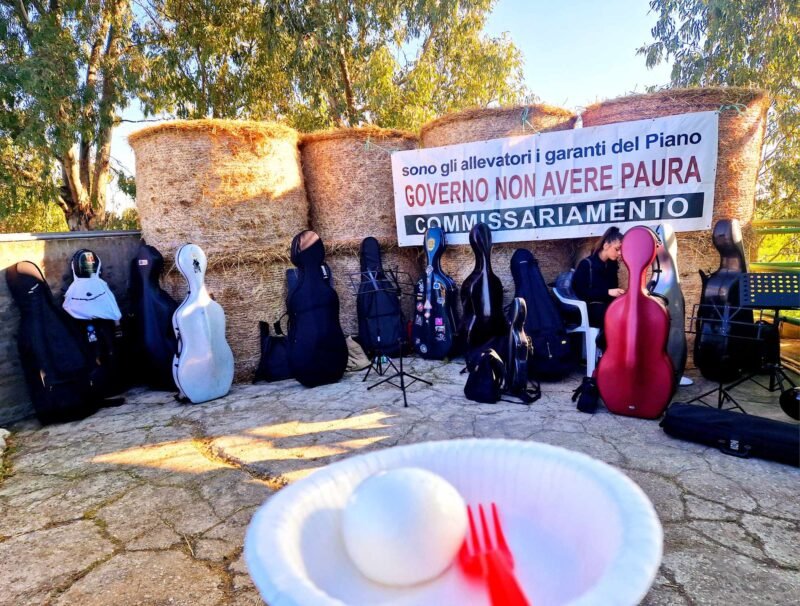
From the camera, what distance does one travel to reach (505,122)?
4.48 meters

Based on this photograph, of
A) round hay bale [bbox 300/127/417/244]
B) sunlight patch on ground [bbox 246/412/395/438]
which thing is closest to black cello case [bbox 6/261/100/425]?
sunlight patch on ground [bbox 246/412/395/438]

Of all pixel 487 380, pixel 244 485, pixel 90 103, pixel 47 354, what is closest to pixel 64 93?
pixel 90 103

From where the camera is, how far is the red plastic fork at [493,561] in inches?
24.6

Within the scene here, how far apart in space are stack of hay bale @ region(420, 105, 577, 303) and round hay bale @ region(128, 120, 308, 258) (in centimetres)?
175

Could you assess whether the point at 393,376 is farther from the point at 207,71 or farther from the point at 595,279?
the point at 207,71

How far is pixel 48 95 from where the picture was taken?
20.1 ft

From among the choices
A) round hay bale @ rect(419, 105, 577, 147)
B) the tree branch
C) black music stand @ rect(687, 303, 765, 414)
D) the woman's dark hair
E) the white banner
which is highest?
the tree branch

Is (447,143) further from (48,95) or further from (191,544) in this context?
(48,95)

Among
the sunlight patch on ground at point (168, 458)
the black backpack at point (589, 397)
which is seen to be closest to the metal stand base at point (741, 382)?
the black backpack at point (589, 397)

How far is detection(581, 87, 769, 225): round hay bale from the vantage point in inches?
147

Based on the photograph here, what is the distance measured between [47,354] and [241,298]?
1504 mm

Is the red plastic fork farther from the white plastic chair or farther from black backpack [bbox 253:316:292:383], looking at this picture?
black backpack [bbox 253:316:292:383]

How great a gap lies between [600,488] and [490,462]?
20cm

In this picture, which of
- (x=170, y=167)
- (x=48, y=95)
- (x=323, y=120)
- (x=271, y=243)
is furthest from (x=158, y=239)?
(x=323, y=120)
